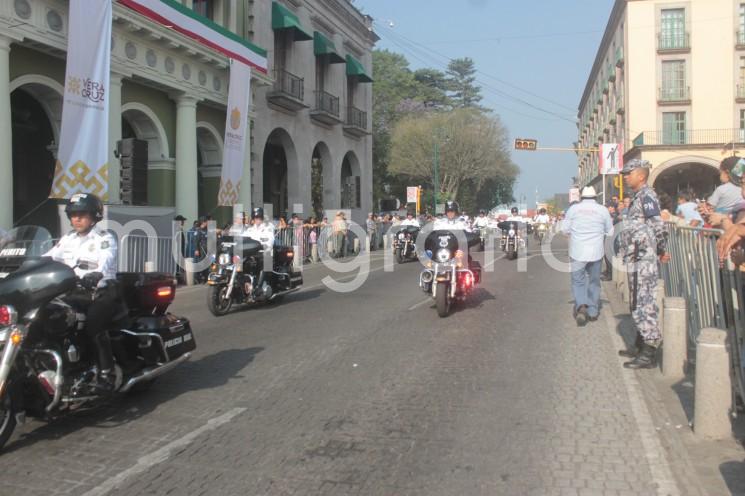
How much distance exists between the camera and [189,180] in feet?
68.4

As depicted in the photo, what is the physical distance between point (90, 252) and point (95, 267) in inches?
6.8

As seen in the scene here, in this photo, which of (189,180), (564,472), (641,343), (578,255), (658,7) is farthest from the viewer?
(658,7)

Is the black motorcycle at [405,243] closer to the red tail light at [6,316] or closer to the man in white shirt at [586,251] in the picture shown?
the man in white shirt at [586,251]

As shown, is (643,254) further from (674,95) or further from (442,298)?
(674,95)

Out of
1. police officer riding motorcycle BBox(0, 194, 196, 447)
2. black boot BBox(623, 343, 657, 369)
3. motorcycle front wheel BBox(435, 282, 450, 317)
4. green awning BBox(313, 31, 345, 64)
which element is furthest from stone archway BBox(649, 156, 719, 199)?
police officer riding motorcycle BBox(0, 194, 196, 447)

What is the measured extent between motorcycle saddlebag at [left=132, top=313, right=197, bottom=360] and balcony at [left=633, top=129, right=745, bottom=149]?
44.9 metres

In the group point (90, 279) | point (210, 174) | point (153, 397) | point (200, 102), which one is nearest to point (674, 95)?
point (210, 174)

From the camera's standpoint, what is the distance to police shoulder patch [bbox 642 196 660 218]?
6.98 metres

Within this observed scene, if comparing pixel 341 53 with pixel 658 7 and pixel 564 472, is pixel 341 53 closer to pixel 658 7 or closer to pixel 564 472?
pixel 658 7

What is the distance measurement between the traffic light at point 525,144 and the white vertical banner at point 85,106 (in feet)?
76.0

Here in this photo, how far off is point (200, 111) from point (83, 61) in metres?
7.86

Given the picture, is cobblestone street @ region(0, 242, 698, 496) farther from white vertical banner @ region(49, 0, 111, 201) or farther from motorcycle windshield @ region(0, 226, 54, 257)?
white vertical banner @ region(49, 0, 111, 201)

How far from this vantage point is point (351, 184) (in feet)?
119

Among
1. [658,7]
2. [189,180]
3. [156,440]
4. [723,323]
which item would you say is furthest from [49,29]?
[658,7]
